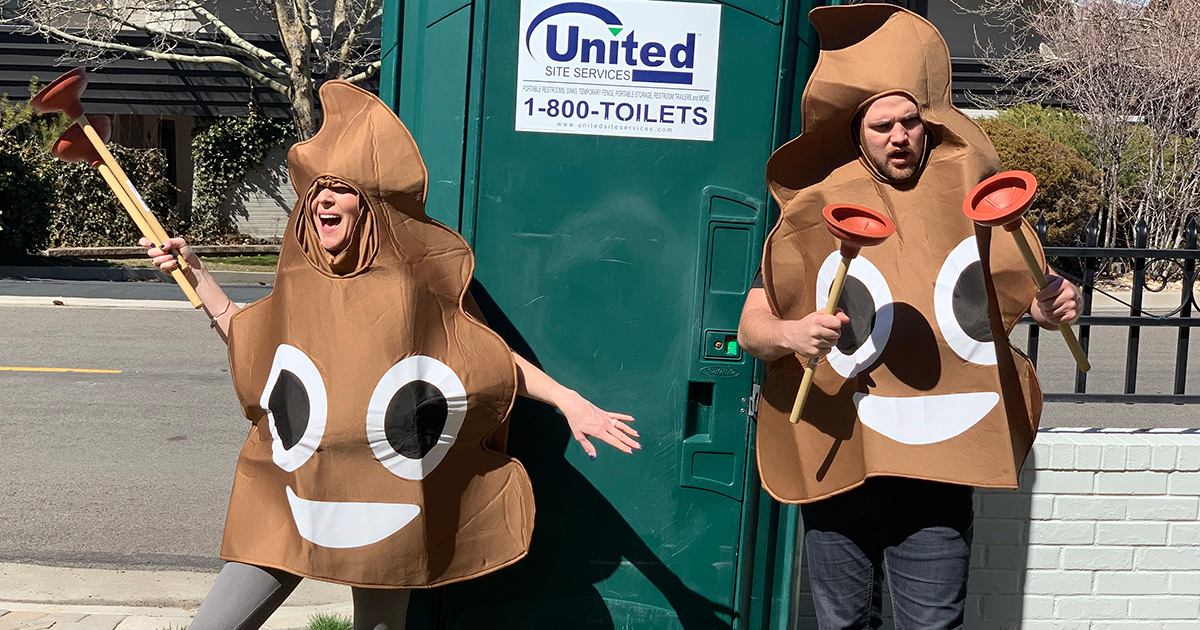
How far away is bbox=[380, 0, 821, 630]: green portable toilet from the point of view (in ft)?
9.14

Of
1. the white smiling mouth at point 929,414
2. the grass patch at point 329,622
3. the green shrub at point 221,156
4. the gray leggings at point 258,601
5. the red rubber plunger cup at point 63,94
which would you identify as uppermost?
the green shrub at point 221,156

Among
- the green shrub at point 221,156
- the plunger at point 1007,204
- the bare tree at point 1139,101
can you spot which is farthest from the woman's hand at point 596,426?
the green shrub at point 221,156

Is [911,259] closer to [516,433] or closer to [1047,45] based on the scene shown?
[516,433]

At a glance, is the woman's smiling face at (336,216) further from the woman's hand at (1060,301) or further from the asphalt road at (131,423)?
the asphalt road at (131,423)

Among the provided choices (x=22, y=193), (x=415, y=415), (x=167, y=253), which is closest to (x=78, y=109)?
(x=167, y=253)

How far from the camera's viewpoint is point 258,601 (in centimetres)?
253

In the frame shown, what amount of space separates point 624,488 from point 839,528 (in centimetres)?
64

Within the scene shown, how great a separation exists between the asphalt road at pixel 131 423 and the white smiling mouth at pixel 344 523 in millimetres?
2628

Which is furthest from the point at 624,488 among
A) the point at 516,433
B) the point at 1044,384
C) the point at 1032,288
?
the point at 1044,384

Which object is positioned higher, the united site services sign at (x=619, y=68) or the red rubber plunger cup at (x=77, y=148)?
the united site services sign at (x=619, y=68)

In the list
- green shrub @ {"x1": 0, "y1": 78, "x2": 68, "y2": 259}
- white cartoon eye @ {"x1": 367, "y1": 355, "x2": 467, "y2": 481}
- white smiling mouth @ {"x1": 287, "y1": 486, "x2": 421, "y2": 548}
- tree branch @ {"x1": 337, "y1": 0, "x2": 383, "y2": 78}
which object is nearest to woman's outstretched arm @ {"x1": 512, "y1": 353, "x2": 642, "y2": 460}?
white cartoon eye @ {"x1": 367, "y1": 355, "x2": 467, "y2": 481}

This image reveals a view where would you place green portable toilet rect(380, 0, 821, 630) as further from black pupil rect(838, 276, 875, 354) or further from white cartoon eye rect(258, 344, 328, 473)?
white cartoon eye rect(258, 344, 328, 473)

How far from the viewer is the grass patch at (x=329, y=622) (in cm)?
384

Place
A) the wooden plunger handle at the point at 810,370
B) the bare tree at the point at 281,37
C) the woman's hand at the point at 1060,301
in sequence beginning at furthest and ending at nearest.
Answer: the bare tree at the point at 281,37, the woman's hand at the point at 1060,301, the wooden plunger handle at the point at 810,370
